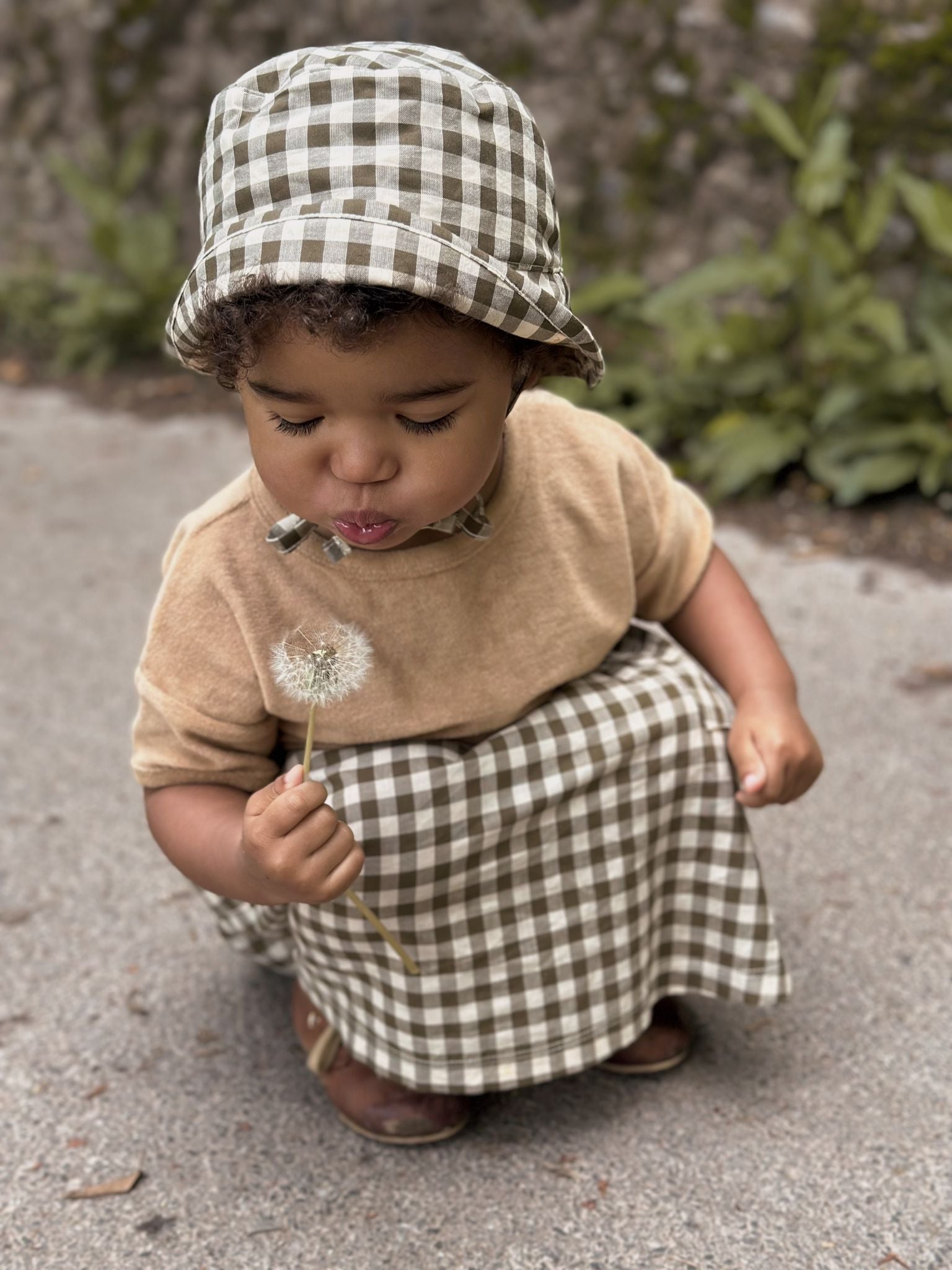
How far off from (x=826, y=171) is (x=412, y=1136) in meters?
2.59

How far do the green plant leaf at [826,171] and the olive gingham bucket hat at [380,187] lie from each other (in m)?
2.25

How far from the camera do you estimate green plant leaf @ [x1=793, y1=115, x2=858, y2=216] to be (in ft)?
10.9

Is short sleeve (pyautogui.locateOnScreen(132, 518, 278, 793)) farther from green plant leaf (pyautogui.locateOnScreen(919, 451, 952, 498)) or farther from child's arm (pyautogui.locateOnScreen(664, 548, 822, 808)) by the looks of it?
green plant leaf (pyautogui.locateOnScreen(919, 451, 952, 498))

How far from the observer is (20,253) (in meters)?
5.53

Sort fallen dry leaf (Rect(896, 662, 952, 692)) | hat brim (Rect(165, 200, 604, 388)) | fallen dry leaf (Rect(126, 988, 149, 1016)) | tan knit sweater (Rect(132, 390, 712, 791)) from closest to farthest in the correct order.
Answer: hat brim (Rect(165, 200, 604, 388)) → tan knit sweater (Rect(132, 390, 712, 791)) → fallen dry leaf (Rect(126, 988, 149, 1016)) → fallen dry leaf (Rect(896, 662, 952, 692))

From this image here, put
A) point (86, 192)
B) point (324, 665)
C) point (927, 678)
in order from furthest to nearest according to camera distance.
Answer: point (86, 192), point (927, 678), point (324, 665)

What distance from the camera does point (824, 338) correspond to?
3.36m

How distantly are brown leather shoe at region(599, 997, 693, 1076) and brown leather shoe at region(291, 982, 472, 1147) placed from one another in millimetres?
207

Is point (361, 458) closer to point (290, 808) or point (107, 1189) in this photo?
point (290, 808)

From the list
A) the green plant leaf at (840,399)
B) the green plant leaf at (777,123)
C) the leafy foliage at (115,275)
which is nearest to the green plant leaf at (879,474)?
the green plant leaf at (840,399)

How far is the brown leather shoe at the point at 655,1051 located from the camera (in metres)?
1.77

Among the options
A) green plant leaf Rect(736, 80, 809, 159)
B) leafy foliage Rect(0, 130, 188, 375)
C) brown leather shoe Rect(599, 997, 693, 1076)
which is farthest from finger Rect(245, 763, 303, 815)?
leafy foliage Rect(0, 130, 188, 375)

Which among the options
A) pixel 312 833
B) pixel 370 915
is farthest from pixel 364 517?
pixel 370 915

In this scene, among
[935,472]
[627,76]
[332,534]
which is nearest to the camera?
[332,534]
